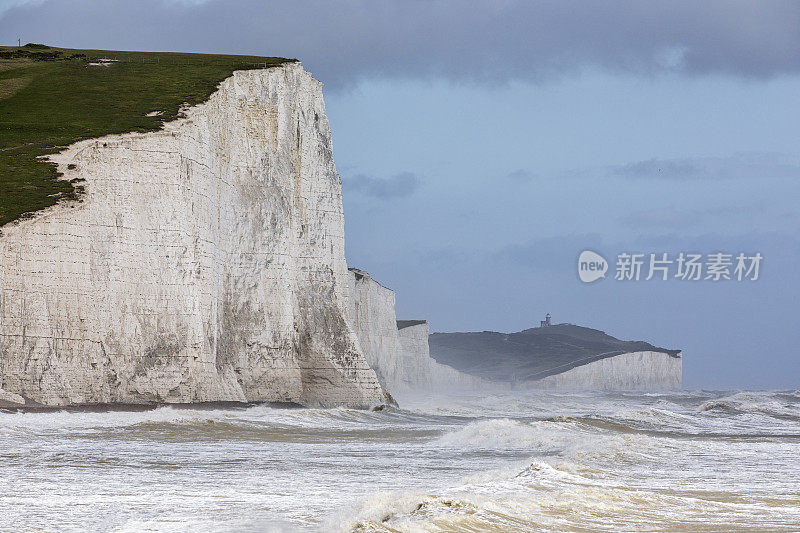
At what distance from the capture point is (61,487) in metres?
12.4

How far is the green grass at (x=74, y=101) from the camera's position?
96.6ft

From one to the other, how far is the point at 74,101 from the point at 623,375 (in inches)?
3140

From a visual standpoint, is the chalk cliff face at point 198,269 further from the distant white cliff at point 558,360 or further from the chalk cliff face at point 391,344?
the distant white cliff at point 558,360

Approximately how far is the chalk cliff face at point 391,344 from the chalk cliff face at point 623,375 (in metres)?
16.0

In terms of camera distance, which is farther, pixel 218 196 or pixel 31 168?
pixel 218 196

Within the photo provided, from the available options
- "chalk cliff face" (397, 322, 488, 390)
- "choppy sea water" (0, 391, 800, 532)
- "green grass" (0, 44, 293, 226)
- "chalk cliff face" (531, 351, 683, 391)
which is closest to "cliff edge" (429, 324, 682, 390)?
"chalk cliff face" (531, 351, 683, 391)

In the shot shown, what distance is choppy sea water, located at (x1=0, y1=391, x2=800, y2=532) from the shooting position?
9938 millimetres

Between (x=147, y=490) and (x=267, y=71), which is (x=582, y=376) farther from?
(x=147, y=490)

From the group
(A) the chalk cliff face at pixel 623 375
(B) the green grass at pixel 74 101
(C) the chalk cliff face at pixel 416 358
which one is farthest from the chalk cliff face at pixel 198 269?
Result: (A) the chalk cliff face at pixel 623 375

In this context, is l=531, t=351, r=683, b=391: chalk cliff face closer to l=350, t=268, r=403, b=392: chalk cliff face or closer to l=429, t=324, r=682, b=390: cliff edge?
l=429, t=324, r=682, b=390: cliff edge

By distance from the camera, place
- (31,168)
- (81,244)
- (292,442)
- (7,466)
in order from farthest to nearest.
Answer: (31,168)
(81,244)
(292,442)
(7,466)

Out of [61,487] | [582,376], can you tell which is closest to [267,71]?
[61,487]

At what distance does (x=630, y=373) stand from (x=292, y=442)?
8993cm

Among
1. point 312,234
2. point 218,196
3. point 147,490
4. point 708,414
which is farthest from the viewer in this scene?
point 708,414
